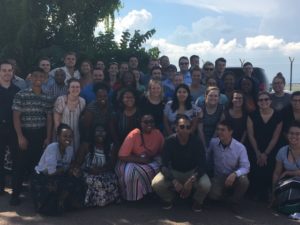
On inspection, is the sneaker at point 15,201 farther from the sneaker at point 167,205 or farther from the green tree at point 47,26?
the green tree at point 47,26

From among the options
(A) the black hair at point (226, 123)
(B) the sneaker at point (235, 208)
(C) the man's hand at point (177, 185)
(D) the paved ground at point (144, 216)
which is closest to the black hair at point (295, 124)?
(A) the black hair at point (226, 123)

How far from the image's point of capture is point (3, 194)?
712 cm

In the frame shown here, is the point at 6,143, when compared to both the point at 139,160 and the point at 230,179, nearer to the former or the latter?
the point at 139,160

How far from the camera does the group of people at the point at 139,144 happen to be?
21.1 ft

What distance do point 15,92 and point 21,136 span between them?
800mm

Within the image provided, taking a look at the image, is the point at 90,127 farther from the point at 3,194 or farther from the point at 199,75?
the point at 199,75

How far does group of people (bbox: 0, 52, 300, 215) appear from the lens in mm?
6422

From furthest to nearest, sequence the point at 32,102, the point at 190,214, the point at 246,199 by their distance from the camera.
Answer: the point at 246,199 < the point at 32,102 < the point at 190,214

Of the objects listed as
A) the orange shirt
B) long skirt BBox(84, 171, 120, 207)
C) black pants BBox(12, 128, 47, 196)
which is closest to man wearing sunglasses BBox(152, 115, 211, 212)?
the orange shirt

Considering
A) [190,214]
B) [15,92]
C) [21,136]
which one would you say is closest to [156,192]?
[190,214]

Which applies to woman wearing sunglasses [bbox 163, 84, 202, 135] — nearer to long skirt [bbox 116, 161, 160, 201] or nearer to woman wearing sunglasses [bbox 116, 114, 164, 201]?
woman wearing sunglasses [bbox 116, 114, 164, 201]

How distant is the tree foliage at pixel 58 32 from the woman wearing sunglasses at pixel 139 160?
5569mm

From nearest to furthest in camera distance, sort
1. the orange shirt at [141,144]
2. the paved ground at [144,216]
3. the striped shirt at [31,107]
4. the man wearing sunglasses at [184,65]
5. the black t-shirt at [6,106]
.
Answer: the paved ground at [144,216] < the striped shirt at [31,107] < the orange shirt at [141,144] < the black t-shirt at [6,106] < the man wearing sunglasses at [184,65]

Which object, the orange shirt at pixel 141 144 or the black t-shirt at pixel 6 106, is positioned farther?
the black t-shirt at pixel 6 106
